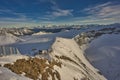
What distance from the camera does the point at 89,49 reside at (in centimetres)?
17175

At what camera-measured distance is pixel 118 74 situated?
108 meters

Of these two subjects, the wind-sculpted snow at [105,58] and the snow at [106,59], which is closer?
the snow at [106,59]

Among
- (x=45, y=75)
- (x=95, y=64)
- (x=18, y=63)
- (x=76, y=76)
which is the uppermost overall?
(x=18, y=63)

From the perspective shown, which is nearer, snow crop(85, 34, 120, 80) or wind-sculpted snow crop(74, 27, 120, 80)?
snow crop(85, 34, 120, 80)

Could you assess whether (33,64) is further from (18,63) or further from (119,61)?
(119,61)

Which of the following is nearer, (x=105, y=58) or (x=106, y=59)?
(x=106, y=59)

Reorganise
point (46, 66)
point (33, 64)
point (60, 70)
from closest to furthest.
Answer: point (33, 64)
point (46, 66)
point (60, 70)

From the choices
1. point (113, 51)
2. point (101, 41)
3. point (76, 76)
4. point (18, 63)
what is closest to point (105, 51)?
point (113, 51)

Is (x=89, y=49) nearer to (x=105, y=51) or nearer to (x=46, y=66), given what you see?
(x=105, y=51)

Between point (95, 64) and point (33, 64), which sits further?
point (95, 64)

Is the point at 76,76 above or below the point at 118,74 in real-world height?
above

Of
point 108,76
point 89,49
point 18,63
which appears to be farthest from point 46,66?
point 89,49

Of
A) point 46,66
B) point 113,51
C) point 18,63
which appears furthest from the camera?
point 113,51

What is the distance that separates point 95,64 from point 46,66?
72111 millimetres
